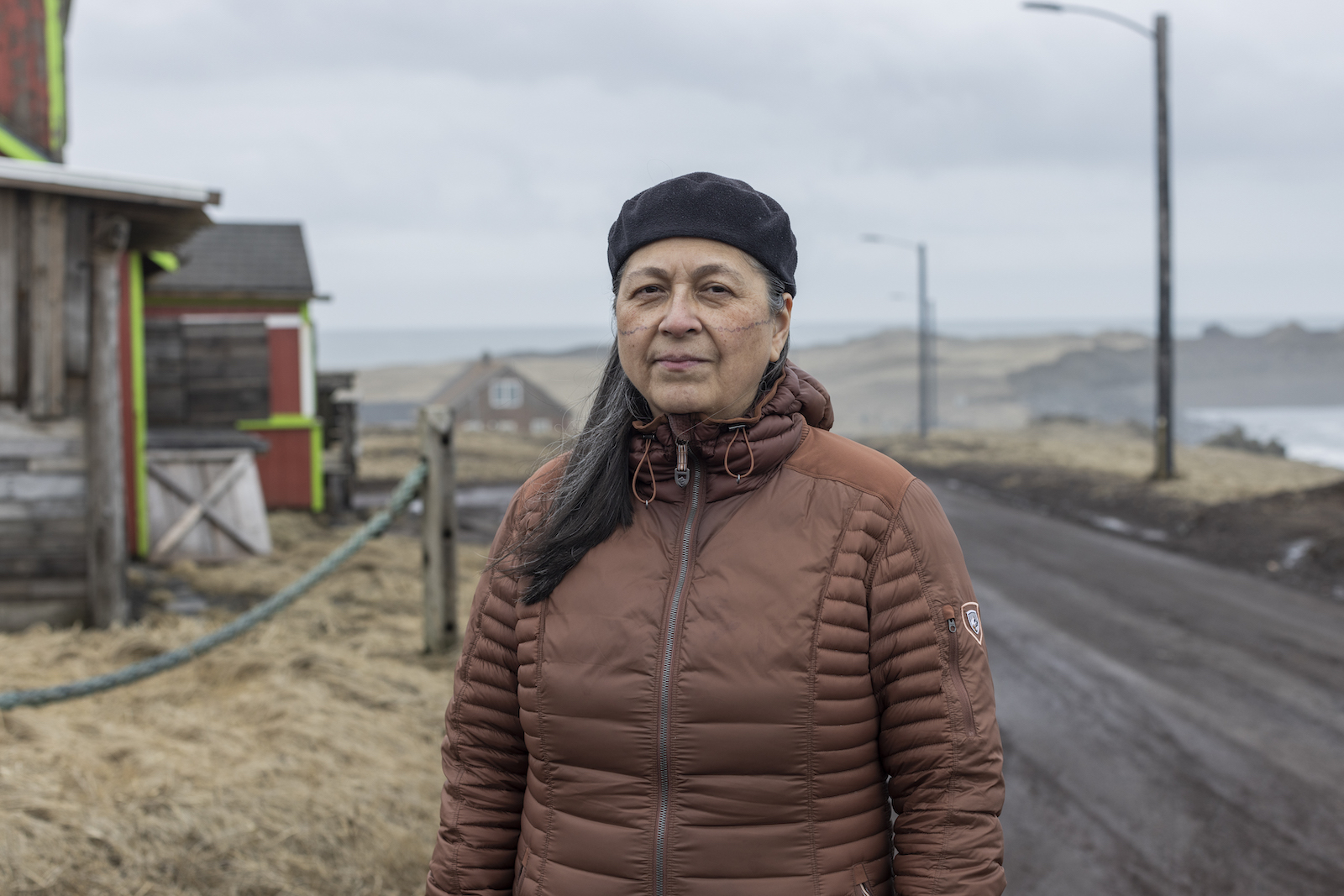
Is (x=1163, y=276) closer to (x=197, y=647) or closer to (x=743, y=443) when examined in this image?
(x=197, y=647)

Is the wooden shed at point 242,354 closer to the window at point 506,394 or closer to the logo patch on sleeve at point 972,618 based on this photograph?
the logo patch on sleeve at point 972,618

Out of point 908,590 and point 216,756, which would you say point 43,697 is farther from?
point 908,590

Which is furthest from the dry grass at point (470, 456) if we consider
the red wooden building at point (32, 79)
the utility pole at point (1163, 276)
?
the utility pole at point (1163, 276)

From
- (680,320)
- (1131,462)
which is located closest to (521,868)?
(680,320)

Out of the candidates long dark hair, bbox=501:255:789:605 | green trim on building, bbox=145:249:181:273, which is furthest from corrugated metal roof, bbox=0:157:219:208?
long dark hair, bbox=501:255:789:605

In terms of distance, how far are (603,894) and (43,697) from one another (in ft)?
10.7

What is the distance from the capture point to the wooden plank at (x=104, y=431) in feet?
23.3

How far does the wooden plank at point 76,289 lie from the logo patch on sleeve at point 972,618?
688cm

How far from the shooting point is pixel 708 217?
5.99 ft

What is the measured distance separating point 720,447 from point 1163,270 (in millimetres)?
17661

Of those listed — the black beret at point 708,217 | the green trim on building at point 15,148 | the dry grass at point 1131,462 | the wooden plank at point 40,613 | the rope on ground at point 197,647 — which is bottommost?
the wooden plank at point 40,613

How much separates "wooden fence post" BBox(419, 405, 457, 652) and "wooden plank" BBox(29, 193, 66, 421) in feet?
8.80

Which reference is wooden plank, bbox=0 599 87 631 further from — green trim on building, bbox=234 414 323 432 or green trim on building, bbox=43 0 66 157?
green trim on building, bbox=234 414 323 432

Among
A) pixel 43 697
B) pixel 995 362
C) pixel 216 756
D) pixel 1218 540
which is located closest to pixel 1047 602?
pixel 1218 540
